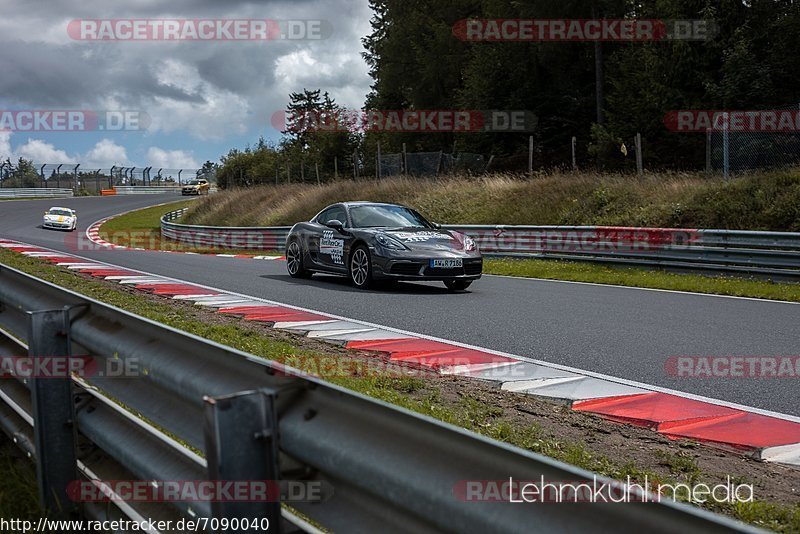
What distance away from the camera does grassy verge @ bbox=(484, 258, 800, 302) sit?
1249cm

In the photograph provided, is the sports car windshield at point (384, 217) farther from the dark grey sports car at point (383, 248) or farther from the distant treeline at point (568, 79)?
the distant treeline at point (568, 79)

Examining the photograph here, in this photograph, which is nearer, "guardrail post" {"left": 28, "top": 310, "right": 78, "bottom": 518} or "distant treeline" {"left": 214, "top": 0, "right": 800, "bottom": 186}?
"guardrail post" {"left": 28, "top": 310, "right": 78, "bottom": 518}

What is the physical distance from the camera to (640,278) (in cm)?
1466

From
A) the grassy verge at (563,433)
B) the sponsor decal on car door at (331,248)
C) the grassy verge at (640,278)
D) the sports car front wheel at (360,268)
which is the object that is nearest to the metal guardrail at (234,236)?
the grassy verge at (640,278)

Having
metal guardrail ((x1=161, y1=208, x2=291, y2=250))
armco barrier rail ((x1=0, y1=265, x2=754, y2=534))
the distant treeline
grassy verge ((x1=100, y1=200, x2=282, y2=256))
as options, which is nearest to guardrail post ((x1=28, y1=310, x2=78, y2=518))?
armco barrier rail ((x1=0, y1=265, x2=754, y2=534))

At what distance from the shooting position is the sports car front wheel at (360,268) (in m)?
12.3

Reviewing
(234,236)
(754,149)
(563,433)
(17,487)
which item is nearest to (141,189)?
(234,236)

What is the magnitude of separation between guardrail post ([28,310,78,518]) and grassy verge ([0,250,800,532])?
2.33 meters

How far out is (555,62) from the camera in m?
41.4
